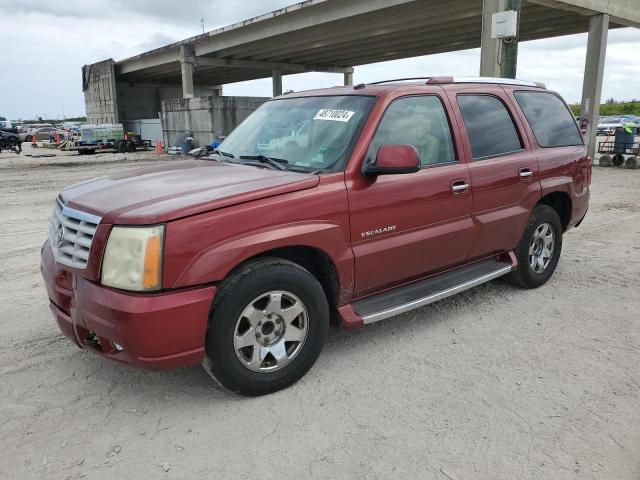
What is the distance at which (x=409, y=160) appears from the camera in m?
3.21

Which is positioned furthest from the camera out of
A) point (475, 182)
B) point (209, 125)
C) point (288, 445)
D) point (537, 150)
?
point (209, 125)

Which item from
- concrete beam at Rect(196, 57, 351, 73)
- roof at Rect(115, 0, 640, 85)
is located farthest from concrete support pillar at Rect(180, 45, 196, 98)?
concrete beam at Rect(196, 57, 351, 73)

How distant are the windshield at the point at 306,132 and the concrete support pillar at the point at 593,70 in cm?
1693

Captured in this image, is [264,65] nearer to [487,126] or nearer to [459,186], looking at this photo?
[487,126]

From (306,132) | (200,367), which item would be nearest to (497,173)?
(306,132)

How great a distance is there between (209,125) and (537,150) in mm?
21243

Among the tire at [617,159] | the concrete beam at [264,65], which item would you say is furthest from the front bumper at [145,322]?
the concrete beam at [264,65]

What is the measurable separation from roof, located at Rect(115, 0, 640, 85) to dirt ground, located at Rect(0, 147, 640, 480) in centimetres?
1523

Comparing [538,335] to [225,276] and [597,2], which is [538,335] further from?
[597,2]

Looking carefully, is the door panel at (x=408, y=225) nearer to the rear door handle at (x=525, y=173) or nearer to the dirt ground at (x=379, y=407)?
the dirt ground at (x=379, y=407)

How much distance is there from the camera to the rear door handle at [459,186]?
3859 millimetres

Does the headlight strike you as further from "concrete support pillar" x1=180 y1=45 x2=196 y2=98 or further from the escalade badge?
"concrete support pillar" x1=180 y1=45 x2=196 y2=98

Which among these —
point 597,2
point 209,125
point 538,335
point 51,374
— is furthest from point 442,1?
point 51,374

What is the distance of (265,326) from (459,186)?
186 centimetres
